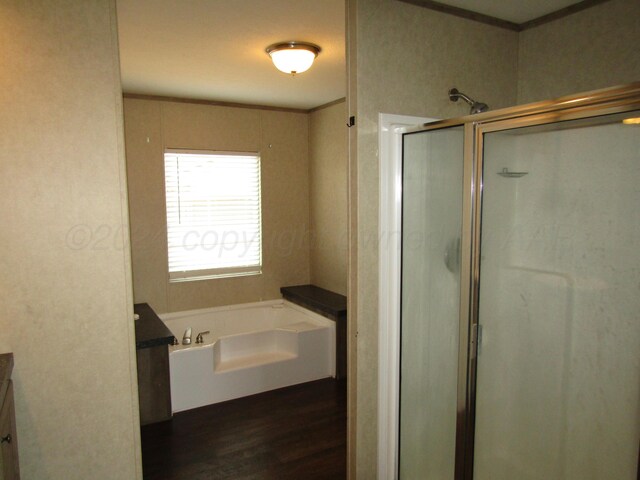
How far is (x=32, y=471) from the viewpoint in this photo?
159cm

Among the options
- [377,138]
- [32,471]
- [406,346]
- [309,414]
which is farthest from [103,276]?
[309,414]

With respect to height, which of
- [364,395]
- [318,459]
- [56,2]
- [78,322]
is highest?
[56,2]

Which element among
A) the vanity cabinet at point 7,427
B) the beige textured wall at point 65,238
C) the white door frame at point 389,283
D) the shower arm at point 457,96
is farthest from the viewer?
the shower arm at point 457,96

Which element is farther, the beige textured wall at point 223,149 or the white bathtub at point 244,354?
the beige textured wall at point 223,149

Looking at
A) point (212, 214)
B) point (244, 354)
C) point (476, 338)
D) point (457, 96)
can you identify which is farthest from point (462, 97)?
point (212, 214)

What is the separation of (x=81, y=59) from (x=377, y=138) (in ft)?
4.07

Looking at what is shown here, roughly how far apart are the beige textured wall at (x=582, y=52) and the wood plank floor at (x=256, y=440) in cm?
249

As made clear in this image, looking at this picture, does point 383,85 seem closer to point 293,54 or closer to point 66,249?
point 293,54

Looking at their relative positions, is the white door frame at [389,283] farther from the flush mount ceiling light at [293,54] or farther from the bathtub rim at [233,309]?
the bathtub rim at [233,309]

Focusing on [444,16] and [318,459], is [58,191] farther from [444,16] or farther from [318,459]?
[318,459]

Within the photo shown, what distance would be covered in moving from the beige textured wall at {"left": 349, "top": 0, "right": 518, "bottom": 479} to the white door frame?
0.03 m

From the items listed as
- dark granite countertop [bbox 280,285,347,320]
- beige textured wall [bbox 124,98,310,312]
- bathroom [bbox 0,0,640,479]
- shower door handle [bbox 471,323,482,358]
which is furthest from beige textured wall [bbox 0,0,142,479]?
beige textured wall [bbox 124,98,310,312]

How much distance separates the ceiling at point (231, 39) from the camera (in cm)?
223

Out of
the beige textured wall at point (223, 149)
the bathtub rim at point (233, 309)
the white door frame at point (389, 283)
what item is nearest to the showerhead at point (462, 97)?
the white door frame at point (389, 283)
